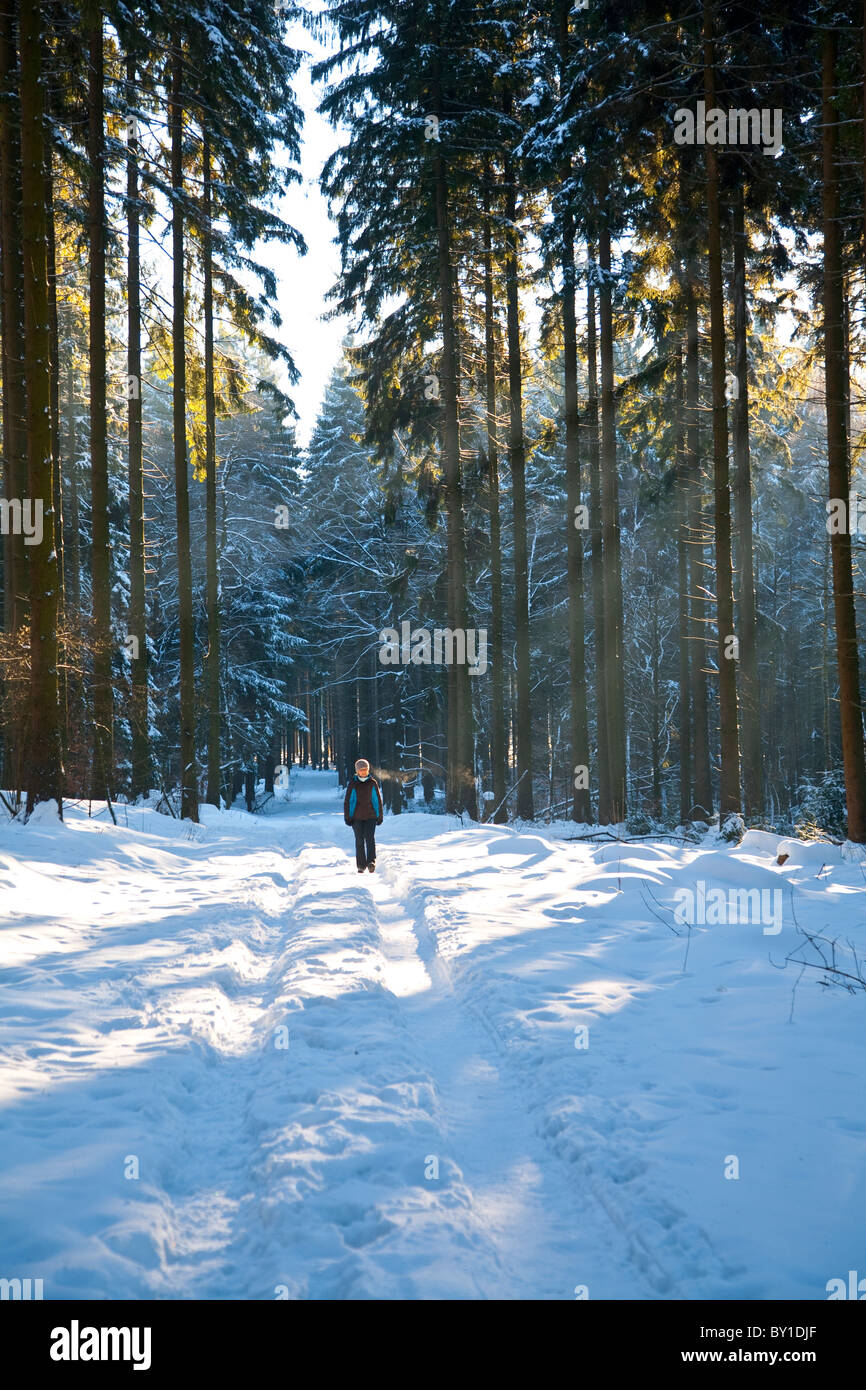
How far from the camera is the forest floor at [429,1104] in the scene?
279 cm

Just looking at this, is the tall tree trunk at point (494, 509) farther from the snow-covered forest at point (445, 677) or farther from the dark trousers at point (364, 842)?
the dark trousers at point (364, 842)

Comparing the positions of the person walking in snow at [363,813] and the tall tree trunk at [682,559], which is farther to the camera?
the tall tree trunk at [682,559]

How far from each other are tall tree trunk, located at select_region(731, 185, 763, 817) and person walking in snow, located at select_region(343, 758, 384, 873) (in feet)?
27.6

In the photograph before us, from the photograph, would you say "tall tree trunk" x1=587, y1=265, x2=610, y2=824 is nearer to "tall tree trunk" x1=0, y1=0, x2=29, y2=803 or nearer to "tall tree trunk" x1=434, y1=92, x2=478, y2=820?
"tall tree trunk" x1=434, y1=92, x2=478, y2=820

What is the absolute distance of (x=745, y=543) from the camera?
19.0 metres

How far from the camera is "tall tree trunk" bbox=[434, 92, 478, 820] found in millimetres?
18031

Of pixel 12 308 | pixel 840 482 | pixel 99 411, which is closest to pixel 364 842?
pixel 840 482

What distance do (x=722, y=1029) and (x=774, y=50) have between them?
15.1m

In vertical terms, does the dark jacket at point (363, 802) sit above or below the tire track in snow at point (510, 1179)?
above

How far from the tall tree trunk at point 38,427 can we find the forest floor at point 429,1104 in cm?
379

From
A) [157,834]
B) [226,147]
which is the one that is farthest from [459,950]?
[226,147]

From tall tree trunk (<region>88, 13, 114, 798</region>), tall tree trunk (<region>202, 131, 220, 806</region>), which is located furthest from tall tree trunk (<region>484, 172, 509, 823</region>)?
tall tree trunk (<region>88, 13, 114, 798</region>)

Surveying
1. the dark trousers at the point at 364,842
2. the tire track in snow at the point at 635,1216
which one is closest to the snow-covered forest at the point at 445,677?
the tire track in snow at the point at 635,1216

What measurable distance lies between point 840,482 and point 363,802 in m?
8.92
